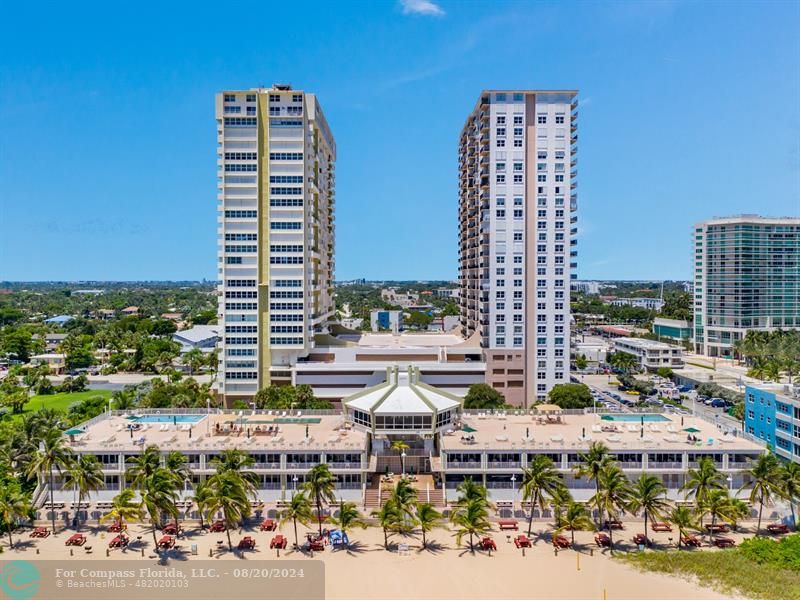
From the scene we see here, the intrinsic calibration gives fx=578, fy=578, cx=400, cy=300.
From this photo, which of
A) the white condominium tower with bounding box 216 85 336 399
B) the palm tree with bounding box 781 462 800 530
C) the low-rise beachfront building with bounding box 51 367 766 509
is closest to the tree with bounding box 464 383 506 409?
the low-rise beachfront building with bounding box 51 367 766 509

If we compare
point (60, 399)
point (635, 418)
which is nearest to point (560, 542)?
point (635, 418)

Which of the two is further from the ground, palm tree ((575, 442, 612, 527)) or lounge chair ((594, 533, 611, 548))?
palm tree ((575, 442, 612, 527))

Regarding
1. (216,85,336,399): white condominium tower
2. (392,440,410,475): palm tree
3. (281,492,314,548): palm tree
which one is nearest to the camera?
(281,492,314,548): palm tree

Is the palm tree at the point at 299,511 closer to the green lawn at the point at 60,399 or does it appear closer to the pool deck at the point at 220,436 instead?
the pool deck at the point at 220,436

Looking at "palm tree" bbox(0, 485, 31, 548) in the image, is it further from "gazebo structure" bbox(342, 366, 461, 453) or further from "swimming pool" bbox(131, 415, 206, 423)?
"gazebo structure" bbox(342, 366, 461, 453)

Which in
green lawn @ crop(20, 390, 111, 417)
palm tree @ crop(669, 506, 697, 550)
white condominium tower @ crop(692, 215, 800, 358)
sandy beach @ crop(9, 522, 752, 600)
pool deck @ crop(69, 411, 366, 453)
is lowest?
sandy beach @ crop(9, 522, 752, 600)
